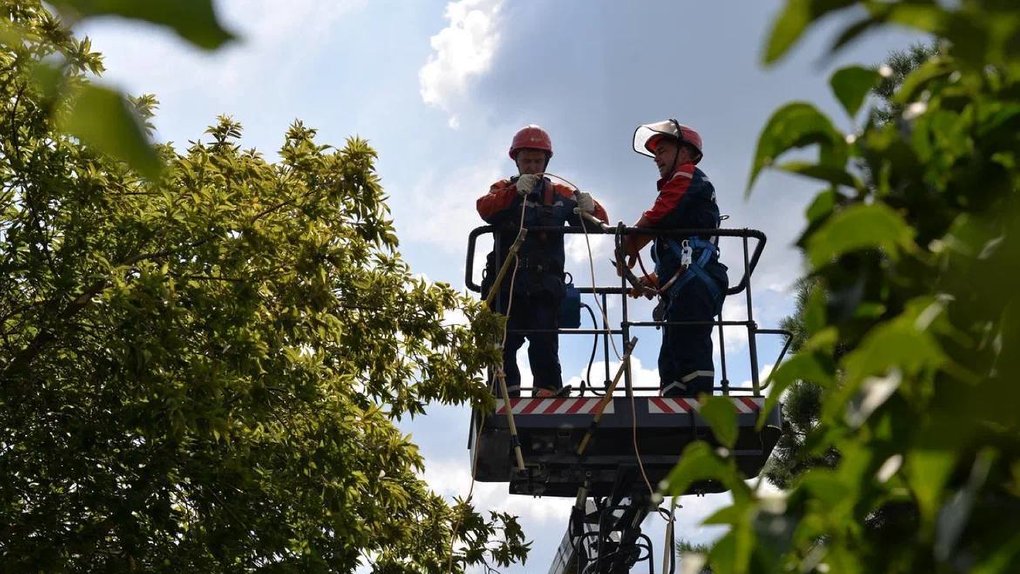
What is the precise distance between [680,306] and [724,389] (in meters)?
0.67

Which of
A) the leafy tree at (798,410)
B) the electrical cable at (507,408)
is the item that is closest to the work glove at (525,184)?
the electrical cable at (507,408)

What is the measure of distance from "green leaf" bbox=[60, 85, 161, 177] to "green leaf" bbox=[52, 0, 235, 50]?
6 centimetres

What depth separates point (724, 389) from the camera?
8.60 meters

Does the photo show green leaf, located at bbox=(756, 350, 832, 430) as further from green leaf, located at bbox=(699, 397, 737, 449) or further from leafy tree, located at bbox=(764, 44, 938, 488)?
leafy tree, located at bbox=(764, 44, 938, 488)

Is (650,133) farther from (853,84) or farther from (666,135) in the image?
(853,84)

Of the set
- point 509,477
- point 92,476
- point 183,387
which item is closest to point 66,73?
point 183,387

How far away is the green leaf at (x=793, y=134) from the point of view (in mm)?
1044

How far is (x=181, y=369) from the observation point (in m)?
7.33

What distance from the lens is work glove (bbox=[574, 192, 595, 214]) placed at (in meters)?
8.76

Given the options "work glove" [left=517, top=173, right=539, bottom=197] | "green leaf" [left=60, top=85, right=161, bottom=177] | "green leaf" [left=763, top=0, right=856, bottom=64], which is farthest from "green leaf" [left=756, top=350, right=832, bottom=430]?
"work glove" [left=517, top=173, right=539, bottom=197]

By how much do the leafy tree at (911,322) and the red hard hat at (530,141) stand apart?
8.28 m

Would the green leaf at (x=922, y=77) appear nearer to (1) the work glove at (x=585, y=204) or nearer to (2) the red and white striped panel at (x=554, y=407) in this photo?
(2) the red and white striped panel at (x=554, y=407)

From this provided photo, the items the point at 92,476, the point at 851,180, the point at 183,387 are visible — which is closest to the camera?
the point at 851,180

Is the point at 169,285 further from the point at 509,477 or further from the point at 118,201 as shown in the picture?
the point at 509,477
